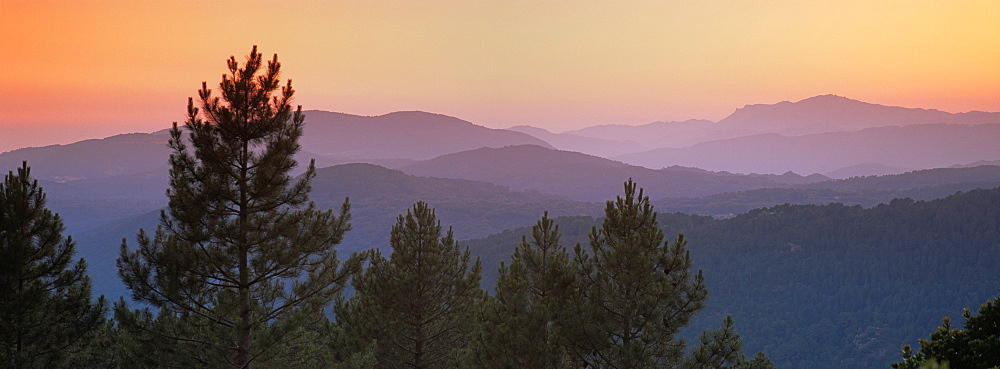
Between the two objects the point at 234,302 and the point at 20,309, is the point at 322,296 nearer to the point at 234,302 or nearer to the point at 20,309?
the point at 234,302

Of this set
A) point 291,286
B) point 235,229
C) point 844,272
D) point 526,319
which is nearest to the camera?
point 235,229

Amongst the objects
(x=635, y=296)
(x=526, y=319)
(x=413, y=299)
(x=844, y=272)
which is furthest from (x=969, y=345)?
(x=844, y=272)

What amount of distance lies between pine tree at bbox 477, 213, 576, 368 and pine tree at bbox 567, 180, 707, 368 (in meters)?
0.62

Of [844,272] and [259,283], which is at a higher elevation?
[259,283]

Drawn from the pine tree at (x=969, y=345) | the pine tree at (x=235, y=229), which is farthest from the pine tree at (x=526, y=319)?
the pine tree at (x=969, y=345)

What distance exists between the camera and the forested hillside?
448ft

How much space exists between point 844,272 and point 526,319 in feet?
583

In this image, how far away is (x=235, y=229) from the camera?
1271cm

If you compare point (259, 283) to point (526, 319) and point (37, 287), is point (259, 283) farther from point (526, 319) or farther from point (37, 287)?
point (526, 319)

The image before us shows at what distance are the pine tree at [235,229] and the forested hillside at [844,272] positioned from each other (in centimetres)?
13115

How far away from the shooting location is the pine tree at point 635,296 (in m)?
15.4

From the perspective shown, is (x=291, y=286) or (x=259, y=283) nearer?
(x=259, y=283)

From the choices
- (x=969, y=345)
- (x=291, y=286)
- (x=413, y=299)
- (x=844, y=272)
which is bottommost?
(x=844, y=272)

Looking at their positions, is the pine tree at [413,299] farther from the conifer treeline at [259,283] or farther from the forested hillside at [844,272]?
the forested hillside at [844,272]
